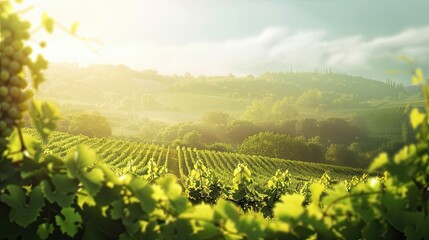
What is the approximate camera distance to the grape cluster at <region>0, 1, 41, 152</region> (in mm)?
1984

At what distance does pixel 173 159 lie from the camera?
206 ft

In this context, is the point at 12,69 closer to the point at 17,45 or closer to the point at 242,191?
the point at 17,45

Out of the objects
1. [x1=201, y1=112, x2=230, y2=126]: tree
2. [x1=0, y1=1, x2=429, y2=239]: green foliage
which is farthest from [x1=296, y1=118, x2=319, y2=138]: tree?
[x1=0, y1=1, x2=429, y2=239]: green foliage

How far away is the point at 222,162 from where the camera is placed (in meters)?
68.7

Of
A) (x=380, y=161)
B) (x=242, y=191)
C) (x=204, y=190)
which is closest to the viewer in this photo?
(x=380, y=161)

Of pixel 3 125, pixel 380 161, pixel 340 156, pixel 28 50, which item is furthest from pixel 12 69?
pixel 340 156

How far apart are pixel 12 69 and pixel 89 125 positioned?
4330 inches

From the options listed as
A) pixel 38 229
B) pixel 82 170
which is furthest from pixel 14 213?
pixel 82 170

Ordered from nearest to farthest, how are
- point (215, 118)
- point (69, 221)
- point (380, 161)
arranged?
point (380, 161) → point (69, 221) → point (215, 118)

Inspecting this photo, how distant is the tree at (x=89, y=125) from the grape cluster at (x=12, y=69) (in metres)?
106

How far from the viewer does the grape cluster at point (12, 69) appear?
78.1 inches

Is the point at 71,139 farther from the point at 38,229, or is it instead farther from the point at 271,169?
the point at 38,229

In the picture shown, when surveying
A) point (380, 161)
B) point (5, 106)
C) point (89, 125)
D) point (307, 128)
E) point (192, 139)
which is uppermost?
point (5, 106)

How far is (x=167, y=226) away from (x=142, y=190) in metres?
0.19
